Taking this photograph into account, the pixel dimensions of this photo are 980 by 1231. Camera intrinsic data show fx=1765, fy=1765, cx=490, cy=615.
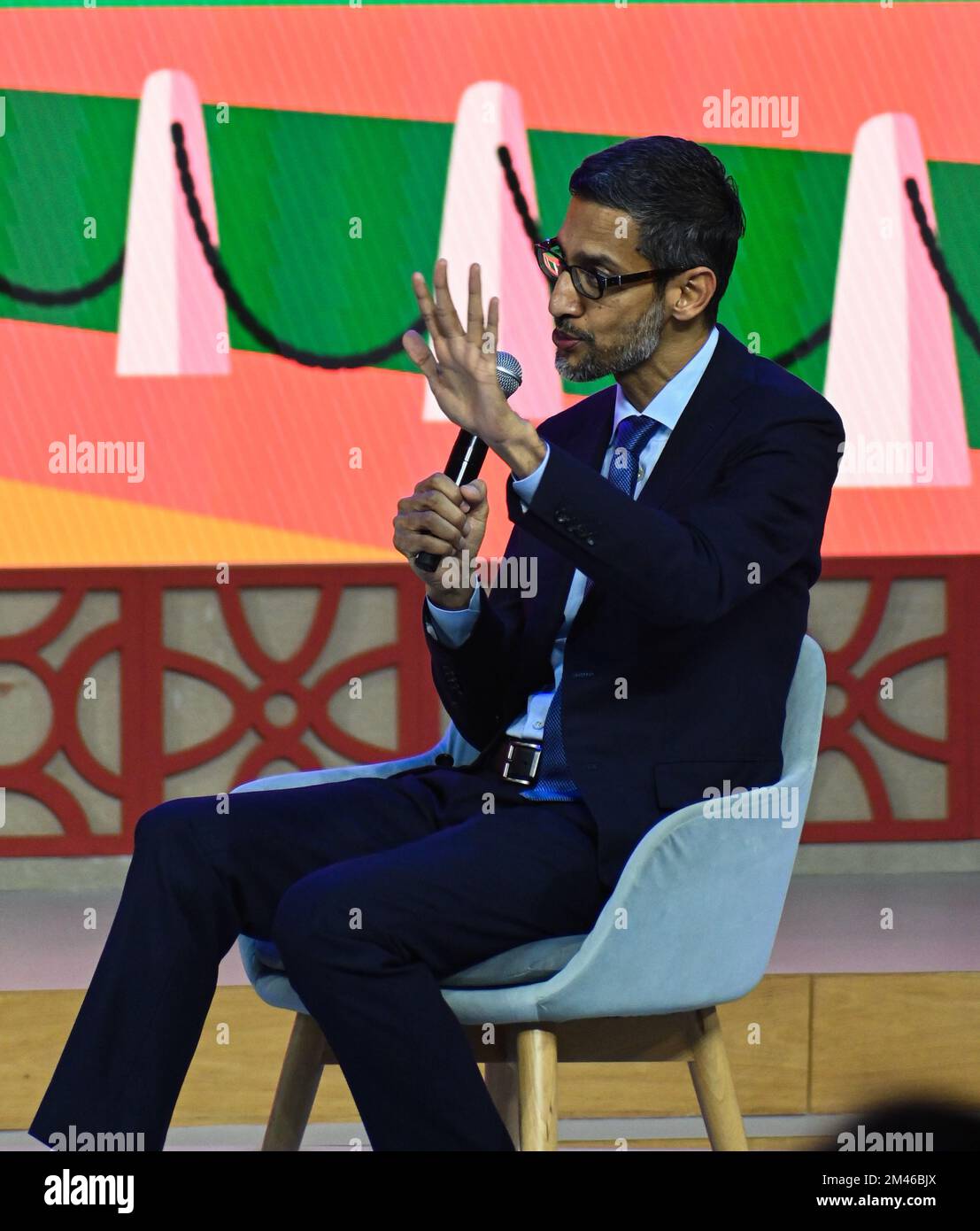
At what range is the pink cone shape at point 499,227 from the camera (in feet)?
14.4

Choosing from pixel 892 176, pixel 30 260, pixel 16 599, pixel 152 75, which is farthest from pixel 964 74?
pixel 16 599

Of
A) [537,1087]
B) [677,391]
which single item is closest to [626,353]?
[677,391]

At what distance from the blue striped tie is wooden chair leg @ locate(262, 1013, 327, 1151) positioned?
1.10 feet

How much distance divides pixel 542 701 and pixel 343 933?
0.37 metres

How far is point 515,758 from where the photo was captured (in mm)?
1716

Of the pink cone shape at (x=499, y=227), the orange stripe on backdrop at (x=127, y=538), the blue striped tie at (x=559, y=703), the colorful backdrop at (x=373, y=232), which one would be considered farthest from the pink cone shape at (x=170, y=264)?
the blue striped tie at (x=559, y=703)

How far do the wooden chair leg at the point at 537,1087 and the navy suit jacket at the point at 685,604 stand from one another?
16 cm

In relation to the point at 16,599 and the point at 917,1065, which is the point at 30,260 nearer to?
the point at 16,599

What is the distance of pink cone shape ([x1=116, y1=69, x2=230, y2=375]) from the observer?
14.3 feet

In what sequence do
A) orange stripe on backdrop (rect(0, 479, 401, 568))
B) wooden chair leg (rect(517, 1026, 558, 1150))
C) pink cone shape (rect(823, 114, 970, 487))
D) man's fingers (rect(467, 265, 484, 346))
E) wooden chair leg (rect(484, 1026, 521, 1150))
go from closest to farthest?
man's fingers (rect(467, 265, 484, 346)) → wooden chair leg (rect(517, 1026, 558, 1150)) → wooden chair leg (rect(484, 1026, 521, 1150)) → orange stripe on backdrop (rect(0, 479, 401, 568)) → pink cone shape (rect(823, 114, 970, 487))

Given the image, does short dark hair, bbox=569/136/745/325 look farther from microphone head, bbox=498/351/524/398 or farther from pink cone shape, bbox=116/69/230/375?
pink cone shape, bbox=116/69/230/375

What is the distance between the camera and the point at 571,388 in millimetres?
4484

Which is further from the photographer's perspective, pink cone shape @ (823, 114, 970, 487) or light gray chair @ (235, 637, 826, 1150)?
pink cone shape @ (823, 114, 970, 487)

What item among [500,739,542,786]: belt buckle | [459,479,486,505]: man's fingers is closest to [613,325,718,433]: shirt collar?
[459,479,486,505]: man's fingers
